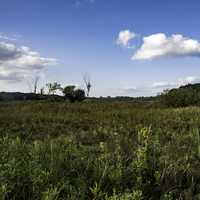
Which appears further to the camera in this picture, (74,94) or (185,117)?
(74,94)

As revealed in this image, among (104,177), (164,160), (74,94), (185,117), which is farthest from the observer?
(74,94)

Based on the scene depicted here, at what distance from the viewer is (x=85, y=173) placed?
5.59 metres

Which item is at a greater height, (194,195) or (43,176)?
(43,176)

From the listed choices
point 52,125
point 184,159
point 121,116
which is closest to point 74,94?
point 121,116

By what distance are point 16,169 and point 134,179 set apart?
1.68 meters

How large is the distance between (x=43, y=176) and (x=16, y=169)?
0.30m

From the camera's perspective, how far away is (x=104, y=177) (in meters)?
5.34

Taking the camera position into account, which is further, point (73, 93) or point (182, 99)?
point (73, 93)

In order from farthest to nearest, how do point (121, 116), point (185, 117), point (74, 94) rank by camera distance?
point (74, 94) → point (121, 116) → point (185, 117)

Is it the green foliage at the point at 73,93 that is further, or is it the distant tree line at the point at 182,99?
the green foliage at the point at 73,93

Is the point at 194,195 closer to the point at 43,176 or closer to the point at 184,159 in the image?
the point at 184,159

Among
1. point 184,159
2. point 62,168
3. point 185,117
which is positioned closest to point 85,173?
point 62,168

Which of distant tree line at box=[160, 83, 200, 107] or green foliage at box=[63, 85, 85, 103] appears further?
green foliage at box=[63, 85, 85, 103]

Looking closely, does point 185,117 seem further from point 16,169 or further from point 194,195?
point 16,169
